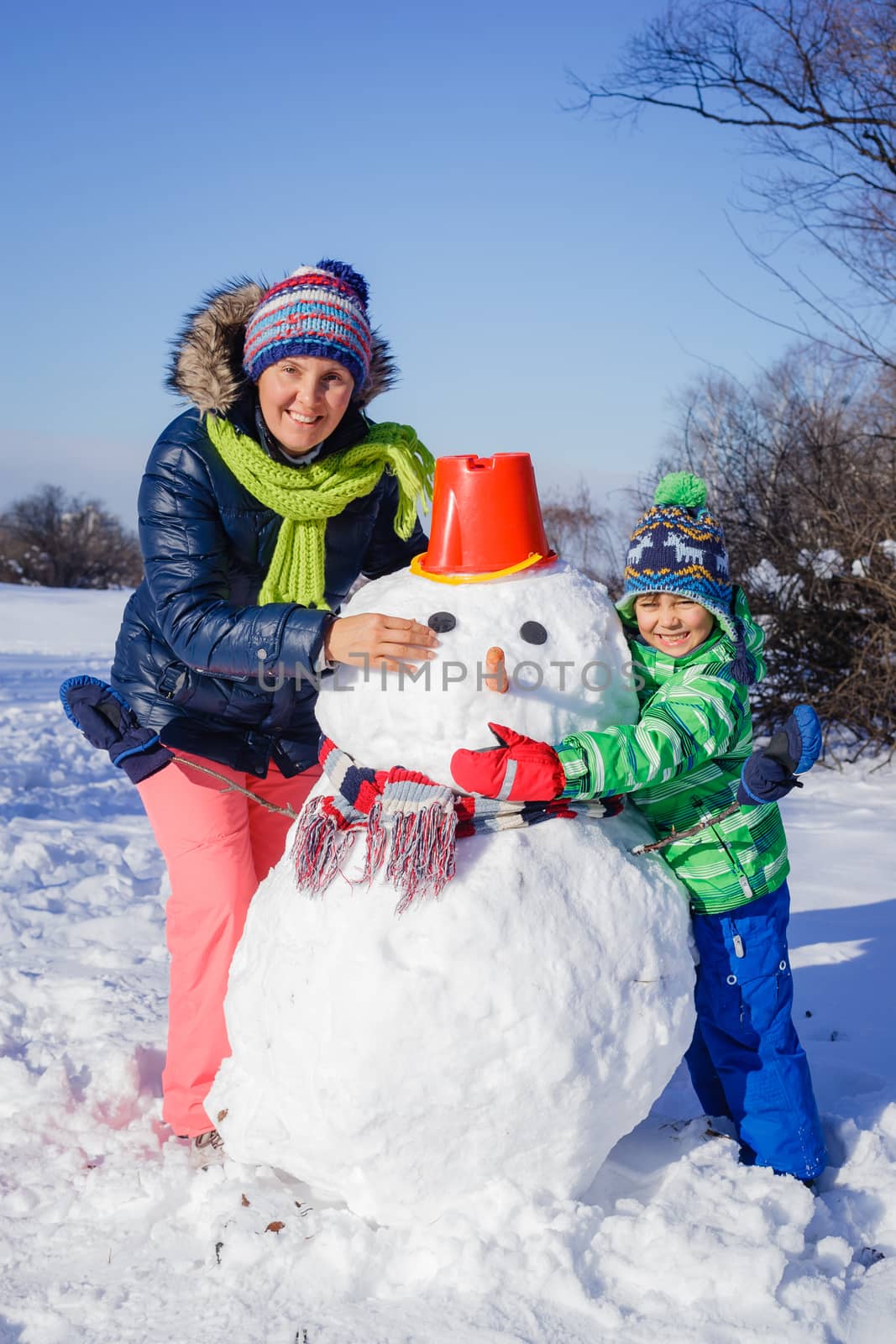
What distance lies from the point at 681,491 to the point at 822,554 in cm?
473

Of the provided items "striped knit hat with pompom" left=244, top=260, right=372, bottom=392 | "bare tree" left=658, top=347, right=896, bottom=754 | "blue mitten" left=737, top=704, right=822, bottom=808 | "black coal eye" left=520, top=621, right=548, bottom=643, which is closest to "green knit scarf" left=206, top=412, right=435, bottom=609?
"striped knit hat with pompom" left=244, top=260, right=372, bottom=392

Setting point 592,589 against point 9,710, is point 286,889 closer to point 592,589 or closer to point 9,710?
point 592,589

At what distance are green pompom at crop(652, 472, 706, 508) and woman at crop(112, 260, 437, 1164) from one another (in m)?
0.55

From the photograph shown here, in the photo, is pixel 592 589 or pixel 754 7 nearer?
pixel 592 589

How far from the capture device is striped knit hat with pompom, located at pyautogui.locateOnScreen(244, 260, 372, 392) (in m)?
2.40

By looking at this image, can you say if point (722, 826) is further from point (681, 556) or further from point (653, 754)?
point (681, 556)

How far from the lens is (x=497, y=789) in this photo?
1976mm

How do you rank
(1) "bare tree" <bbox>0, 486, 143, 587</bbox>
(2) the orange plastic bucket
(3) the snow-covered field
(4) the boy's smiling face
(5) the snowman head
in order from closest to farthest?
1. (3) the snow-covered field
2. (5) the snowman head
3. (2) the orange plastic bucket
4. (4) the boy's smiling face
5. (1) "bare tree" <bbox>0, 486, 143, 587</bbox>

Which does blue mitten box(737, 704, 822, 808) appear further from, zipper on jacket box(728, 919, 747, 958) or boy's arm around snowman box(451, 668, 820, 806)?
zipper on jacket box(728, 919, 747, 958)

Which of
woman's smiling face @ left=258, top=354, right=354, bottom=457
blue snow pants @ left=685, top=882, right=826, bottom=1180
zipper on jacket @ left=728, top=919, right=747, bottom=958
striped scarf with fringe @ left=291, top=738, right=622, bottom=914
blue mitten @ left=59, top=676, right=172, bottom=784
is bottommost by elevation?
blue snow pants @ left=685, top=882, right=826, bottom=1180

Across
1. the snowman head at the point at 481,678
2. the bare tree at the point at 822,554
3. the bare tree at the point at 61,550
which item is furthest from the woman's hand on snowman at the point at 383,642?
the bare tree at the point at 61,550

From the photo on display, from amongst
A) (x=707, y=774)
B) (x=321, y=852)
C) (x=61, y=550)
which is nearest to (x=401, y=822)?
(x=321, y=852)

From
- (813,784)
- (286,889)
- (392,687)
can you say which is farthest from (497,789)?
(813,784)

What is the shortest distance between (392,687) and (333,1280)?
3.38ft
